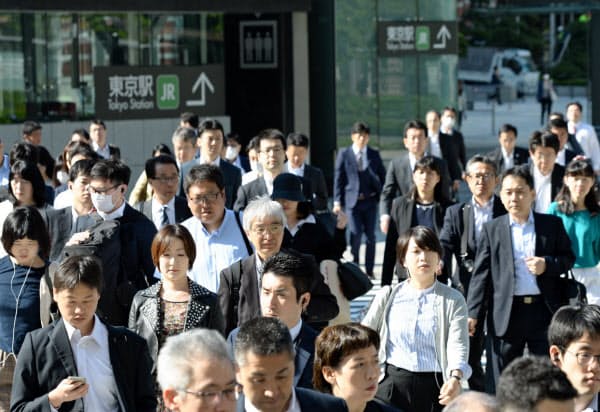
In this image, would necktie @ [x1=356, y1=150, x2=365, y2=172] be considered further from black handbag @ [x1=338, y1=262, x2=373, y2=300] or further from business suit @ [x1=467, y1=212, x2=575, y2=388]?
black handbag @ [x1=338, y1=262, x2=373, y2=300]

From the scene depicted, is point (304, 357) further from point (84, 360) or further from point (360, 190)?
point (360, 190)

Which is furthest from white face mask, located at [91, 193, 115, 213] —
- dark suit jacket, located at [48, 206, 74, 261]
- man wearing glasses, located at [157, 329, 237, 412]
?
man wearing glasses, located at [157, 329, 237, 412]

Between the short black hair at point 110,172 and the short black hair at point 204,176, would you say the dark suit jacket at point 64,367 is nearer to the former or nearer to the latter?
the short black hair at point 204,176

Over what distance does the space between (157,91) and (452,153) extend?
6.80 m

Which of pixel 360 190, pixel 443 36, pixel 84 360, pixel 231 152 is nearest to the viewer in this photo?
pixel 84 360

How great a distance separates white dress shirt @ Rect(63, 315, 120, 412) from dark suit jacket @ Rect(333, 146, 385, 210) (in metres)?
10.2

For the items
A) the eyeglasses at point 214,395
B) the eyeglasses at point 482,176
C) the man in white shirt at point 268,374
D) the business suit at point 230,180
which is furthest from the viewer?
the business suit at point 230,180

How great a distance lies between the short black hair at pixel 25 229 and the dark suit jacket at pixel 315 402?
126 inches

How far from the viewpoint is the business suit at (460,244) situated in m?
10.3

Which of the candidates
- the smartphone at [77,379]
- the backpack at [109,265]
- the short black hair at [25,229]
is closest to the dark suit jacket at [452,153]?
the backpack at [109,265]

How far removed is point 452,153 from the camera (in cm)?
1762

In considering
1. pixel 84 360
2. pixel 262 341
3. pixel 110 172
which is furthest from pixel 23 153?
pixel 262 341

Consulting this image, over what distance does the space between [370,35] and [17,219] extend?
1842 cm

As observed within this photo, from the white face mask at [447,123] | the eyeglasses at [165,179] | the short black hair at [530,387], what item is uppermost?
the white face mask at [447,123]
